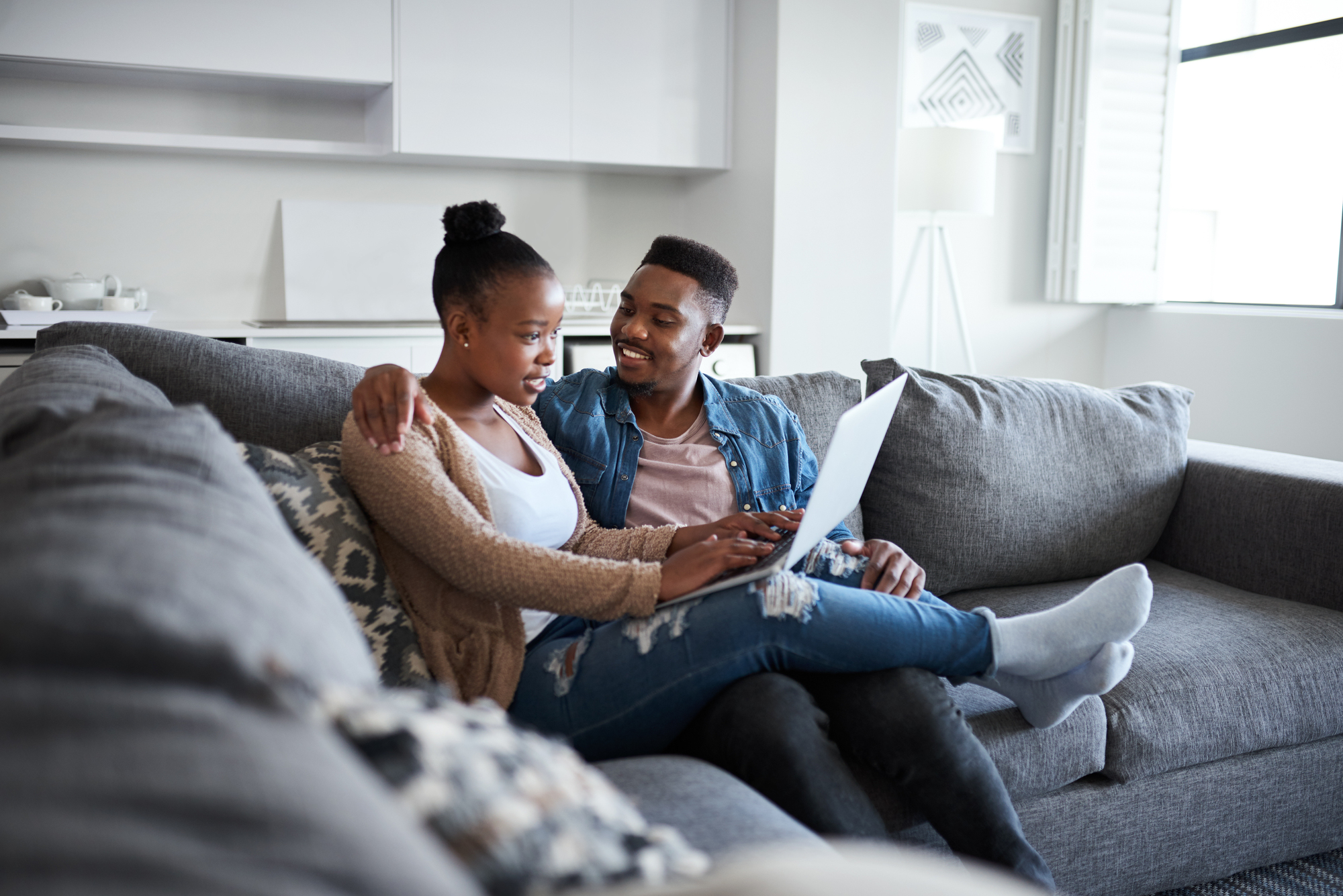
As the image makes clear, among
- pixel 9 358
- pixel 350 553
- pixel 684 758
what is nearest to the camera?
pixel 684 758

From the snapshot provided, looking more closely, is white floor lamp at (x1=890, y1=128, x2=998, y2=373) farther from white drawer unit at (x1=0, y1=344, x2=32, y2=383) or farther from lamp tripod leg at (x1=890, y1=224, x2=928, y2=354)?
white drawer unit at (x1=0, y1=344, x2=32, y2=383)

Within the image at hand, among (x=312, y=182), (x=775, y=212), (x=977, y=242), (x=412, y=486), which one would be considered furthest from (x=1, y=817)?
(x=977, y=242)

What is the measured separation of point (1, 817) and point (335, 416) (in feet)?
4.10

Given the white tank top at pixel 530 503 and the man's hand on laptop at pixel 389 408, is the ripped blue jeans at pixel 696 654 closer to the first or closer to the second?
the white tank top at pixel 530 503

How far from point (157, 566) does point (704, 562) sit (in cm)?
82

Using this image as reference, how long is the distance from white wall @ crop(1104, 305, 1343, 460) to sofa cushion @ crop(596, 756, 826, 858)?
3.75m

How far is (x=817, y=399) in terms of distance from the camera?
207 cm

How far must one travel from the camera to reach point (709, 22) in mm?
3725

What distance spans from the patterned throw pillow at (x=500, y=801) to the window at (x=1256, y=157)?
434cm

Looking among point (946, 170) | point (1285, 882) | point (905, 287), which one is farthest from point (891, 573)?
point (905, 287)

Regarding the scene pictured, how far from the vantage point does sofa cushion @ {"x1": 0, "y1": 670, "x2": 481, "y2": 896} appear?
0.44 meters

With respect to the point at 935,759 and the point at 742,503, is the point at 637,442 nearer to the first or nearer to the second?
the point at 742,503

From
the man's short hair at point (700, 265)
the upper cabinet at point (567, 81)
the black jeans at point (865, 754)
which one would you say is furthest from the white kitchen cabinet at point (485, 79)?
the black jeans at point (865, 754)

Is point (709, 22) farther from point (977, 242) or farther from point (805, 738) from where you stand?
point (805, 738)
